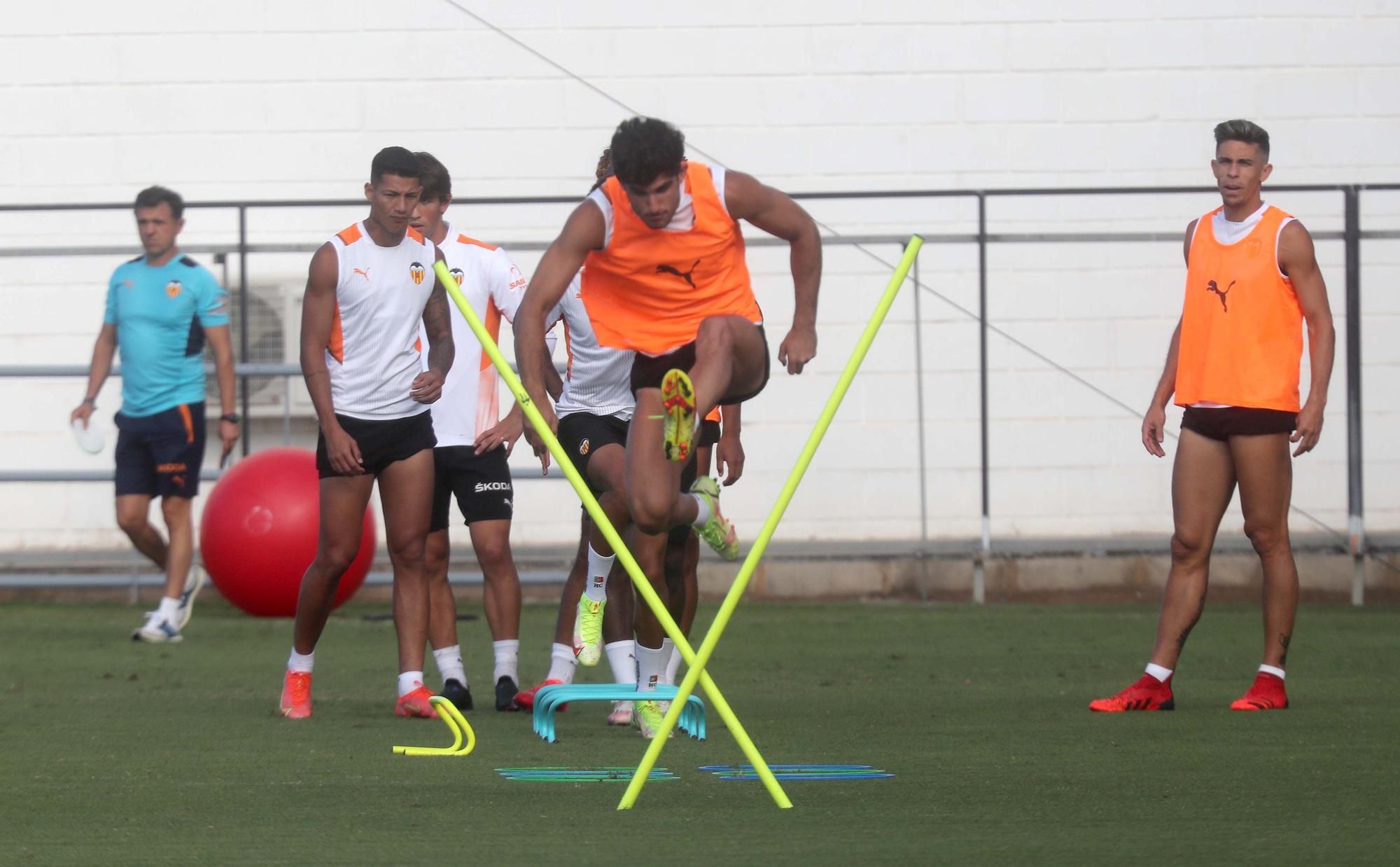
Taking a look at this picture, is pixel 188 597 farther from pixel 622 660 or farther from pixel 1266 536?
pixel 1266 536

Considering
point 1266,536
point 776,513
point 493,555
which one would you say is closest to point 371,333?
point 493,555

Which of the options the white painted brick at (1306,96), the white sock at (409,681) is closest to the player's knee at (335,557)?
the white sock at (409,681)

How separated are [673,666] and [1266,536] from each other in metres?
2.08

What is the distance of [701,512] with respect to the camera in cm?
512

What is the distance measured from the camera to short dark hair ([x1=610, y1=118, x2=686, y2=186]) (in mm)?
4680

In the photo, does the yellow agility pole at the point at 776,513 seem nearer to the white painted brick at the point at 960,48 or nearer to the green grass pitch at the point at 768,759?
the green grass pitch at the point at 768,759

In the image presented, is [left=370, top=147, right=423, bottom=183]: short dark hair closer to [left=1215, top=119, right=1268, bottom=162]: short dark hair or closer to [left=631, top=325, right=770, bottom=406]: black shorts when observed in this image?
[left=631, top=325, right=770, bottom=406]: black shorts

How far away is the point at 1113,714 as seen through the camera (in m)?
5.86

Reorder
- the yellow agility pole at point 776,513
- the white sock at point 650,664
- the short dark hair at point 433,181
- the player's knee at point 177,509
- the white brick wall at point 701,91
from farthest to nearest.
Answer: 1. the white brick wall at point 701,91
2. the player's knee at point 177,509
3. the short dark hair at point 433,181
4. the white sock at point 650,664
5. the yellow agility pole at point 776,513

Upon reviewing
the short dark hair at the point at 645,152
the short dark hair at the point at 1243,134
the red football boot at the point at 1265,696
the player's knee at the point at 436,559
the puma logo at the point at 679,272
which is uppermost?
the short dark hair at the point at 1243,134

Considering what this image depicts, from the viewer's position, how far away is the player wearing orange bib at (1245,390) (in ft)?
19.5

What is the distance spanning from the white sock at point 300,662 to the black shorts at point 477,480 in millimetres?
740

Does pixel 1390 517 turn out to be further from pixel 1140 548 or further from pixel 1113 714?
pixel 1113 714

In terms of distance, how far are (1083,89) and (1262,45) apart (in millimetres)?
1185
